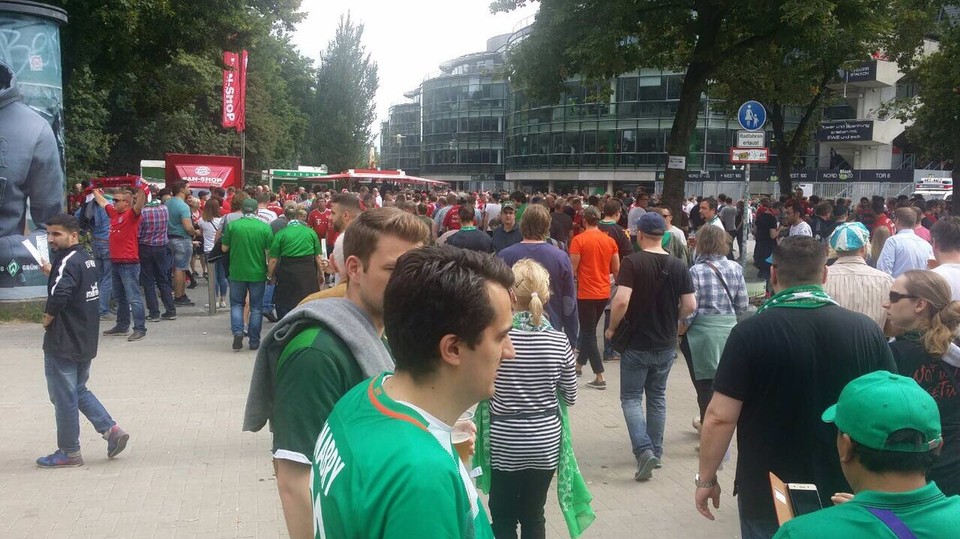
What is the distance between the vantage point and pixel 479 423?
13.7 ft

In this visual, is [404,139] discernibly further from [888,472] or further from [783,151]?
[888,472]

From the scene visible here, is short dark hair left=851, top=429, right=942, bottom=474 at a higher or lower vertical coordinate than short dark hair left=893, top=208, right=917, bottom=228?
lower

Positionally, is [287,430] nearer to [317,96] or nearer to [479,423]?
[479,423]

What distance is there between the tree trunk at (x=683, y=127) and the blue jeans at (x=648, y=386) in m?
9.49

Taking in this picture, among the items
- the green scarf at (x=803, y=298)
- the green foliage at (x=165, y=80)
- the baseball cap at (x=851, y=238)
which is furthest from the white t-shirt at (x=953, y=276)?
the green foliage at (x=165, y=80)

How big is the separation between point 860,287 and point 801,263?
2.12m

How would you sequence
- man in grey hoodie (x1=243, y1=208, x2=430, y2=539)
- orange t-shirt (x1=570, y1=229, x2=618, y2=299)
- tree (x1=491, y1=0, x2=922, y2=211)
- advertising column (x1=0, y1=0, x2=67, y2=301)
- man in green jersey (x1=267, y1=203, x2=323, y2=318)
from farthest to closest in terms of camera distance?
1. tree (x1=491, y1=0, x2=922, y2=211)
2. advertising column (x1=0, y1=0, x2=67, y2=301)
3. man in green jersey (x1=267, y1=203, x2=323, y2=318)
4. orange t-shirt (x1=570, y1=229, x2=618, y2=299)
5. man in grey hoodie (x1=243, y1=208, x2=430, y2=539)

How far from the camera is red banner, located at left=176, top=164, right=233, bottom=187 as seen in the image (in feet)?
78.7

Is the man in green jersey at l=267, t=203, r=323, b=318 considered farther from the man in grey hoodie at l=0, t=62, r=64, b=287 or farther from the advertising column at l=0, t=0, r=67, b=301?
the man in grey hoodie at l=0, t=62, r=64, b=287

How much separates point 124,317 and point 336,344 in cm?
1007

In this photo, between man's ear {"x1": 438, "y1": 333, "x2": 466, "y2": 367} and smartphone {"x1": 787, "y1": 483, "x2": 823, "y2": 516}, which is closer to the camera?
man's ear {"x1": 438, "y1": 333, "x2": 466, "y2": 367}

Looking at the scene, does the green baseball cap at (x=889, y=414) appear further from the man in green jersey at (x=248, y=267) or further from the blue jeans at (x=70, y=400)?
the man in green jersey at (x=248, y=267)

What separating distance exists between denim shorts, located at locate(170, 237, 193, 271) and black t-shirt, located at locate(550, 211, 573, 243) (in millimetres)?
5995

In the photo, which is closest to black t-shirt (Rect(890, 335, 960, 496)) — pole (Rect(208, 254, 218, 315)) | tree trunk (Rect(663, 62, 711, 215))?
pole (Rect(208, 254, 218, 315))
